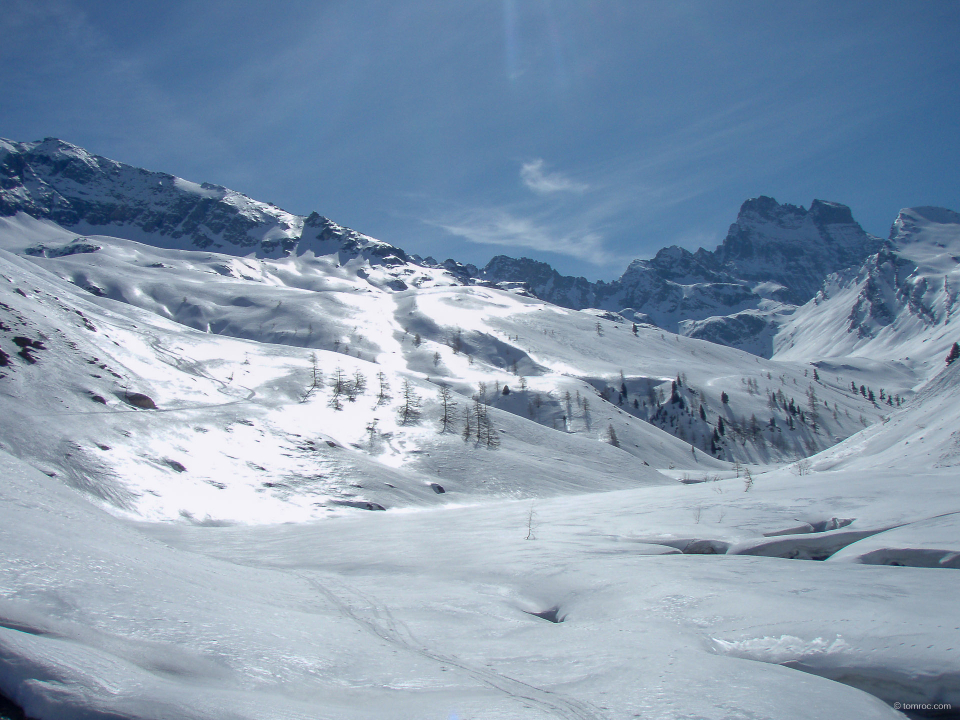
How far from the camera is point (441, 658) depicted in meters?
6.54

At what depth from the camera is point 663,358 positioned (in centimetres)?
19388

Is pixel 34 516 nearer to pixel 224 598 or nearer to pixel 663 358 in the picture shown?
pixel 224 598

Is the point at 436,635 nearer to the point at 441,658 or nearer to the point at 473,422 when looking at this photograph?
the point at 441,658

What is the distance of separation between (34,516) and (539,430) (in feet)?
189

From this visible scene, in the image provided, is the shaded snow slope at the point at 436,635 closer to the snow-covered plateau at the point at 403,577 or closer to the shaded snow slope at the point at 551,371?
the snow-covered plateau at the point at 403,577

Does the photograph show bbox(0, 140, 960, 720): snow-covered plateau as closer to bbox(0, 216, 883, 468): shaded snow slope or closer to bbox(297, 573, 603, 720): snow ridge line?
bbox(297, 573, 603, 720): snow ridge line

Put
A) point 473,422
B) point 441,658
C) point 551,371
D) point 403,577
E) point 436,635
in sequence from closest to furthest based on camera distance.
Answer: point 441,658 < point 436,635 < point 403,577 < point 473,422 < point 551,371

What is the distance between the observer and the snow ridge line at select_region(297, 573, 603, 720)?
510 centimetres

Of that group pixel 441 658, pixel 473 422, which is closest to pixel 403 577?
pixel 441 658

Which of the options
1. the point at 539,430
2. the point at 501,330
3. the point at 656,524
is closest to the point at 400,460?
the point at 539,430

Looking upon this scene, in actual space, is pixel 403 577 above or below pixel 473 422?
below

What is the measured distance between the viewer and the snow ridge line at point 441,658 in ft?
16.7

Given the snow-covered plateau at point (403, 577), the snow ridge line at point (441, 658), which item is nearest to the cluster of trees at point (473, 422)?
the snow-covered plateau at point (403, 577)

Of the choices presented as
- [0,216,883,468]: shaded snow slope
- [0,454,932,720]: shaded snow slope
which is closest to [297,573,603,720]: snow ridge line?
[0,454,932,720]: shaded snow slope
